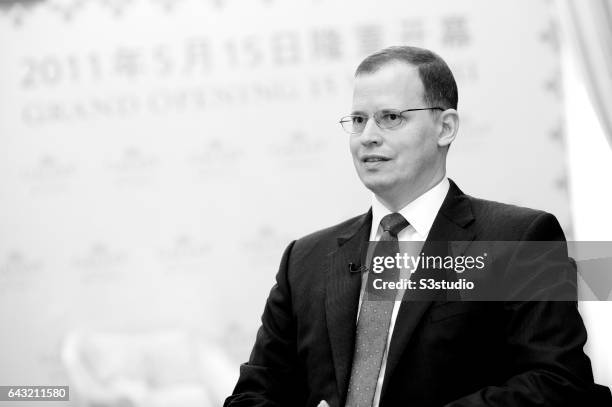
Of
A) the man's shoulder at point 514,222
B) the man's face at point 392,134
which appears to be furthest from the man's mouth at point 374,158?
the man's shoulder at point 514,222

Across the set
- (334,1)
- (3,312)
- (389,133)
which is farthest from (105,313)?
(389,133)

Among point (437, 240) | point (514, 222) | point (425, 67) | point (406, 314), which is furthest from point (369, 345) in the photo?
point (425, 67)

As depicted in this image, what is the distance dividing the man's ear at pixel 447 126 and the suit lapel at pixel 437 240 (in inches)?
4.2

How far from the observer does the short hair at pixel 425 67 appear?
5.95ft

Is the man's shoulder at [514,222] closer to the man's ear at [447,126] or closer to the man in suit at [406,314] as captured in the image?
the man in suit at [406,314]

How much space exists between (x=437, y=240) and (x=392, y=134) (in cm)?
26

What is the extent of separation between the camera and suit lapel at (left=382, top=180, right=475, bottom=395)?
163 cm

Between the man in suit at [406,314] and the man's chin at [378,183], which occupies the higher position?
the man's chin at [378,183]

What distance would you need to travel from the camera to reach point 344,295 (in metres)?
1.78

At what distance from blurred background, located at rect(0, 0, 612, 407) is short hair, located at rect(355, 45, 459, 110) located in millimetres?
1481

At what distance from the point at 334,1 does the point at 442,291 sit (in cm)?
208

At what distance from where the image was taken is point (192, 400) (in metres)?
3.40

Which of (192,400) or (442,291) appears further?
(192,400)

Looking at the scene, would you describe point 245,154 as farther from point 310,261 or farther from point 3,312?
point 310,261
